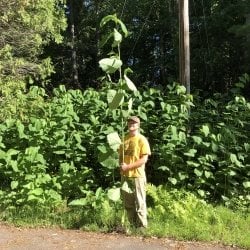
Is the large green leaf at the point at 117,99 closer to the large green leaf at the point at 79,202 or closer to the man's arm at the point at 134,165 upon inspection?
the man's arm at the point at 134,165

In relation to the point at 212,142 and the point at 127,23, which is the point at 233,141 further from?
the point at 127,23

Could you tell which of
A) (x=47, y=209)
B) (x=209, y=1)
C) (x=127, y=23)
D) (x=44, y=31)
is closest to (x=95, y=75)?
(x=127, y=23)

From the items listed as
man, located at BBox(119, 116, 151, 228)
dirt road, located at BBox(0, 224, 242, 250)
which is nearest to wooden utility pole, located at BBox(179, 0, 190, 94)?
man, located at BBox(119, 116, 151, 228)

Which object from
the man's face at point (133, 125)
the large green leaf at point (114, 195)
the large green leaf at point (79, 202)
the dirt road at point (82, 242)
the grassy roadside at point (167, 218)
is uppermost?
the man's face at point (133, 125)

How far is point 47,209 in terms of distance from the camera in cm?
869

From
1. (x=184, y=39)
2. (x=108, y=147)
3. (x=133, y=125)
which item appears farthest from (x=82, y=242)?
(x=184, y=39)

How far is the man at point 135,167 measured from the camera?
24.6ft

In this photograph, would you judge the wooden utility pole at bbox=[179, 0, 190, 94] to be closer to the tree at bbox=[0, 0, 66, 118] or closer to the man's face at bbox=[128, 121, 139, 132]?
the man's face at bbox=[128, 121, 139, 132]

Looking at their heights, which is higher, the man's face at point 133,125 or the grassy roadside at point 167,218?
the man's face at point 133,125

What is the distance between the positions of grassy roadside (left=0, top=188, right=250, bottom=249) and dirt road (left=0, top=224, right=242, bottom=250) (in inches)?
8.6

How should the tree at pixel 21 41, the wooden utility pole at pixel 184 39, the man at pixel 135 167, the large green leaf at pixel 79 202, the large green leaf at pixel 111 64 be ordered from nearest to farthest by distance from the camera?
the large green leaf at pixel 111 64
the man at pixel 135 167
the large green leaf at pixel 79 202
the wooden utility pole at pixel 184 39
the tree at pixel 21 41

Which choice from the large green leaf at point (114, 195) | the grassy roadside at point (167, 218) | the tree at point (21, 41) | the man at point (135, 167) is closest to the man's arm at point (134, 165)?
the man at point (135, 167)

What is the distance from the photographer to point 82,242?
7.39 meters

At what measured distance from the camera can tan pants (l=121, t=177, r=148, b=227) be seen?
24.9ft
